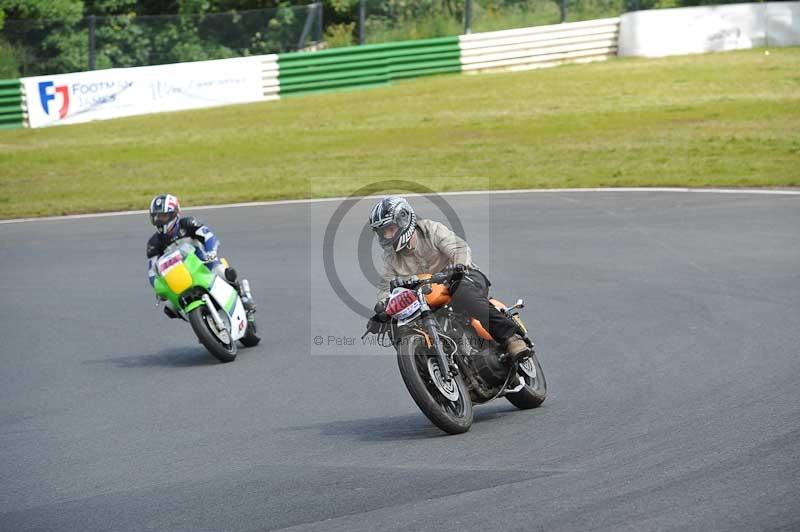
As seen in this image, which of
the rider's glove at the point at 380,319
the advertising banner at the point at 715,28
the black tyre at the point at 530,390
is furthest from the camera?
the advertising banner at the point at 715,28

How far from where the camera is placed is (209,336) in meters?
11.3

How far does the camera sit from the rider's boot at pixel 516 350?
8.09 meters

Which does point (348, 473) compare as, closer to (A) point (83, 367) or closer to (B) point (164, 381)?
(B) point (164, 381)

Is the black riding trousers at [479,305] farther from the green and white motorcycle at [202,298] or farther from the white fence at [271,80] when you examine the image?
the white fence at [271,80]

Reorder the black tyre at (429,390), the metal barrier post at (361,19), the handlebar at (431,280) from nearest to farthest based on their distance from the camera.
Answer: the black tyre at (429,390) < the handlebar at (431,280) < the metal barrier post at (361,19)

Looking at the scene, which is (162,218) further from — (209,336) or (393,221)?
(393,221)

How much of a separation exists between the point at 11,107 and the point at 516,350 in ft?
85.7

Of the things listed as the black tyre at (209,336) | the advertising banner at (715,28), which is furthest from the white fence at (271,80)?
the black tyre at (209,336)

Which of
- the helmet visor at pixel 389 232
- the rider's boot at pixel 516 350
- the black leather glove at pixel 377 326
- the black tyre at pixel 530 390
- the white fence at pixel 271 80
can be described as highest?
the white fence at pixel 271 80

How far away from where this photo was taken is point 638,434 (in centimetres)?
746

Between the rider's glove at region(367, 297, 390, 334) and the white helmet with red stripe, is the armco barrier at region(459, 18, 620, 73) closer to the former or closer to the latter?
the white helmet with red stripe

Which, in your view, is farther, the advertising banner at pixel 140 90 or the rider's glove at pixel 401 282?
the advertising banner at pixel 140 90

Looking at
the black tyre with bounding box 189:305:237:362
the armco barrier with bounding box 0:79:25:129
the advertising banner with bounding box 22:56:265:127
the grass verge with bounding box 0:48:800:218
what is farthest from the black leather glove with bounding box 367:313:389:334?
the armco barrier with bounding box 0:79:25:129

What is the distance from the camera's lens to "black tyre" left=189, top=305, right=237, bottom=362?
11.2 meters
